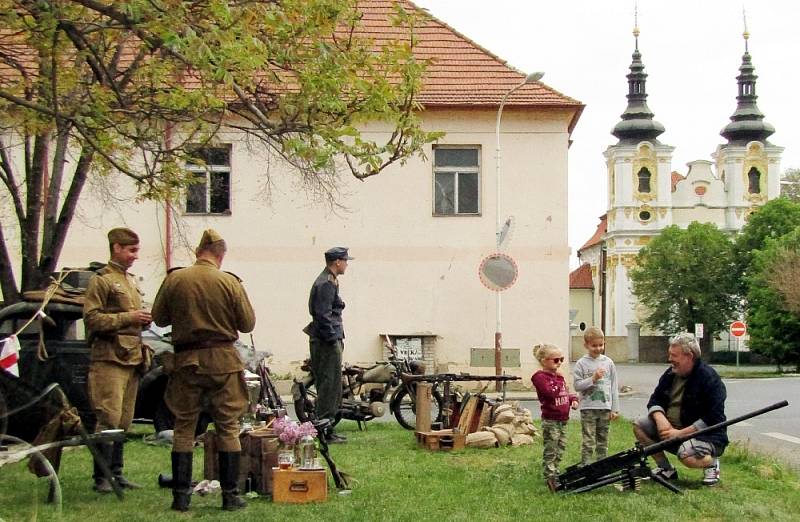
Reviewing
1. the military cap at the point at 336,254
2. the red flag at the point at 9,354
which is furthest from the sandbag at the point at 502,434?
the red flag at the point at 9,354

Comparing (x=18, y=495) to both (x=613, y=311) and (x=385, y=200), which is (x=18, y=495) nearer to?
(x=385, y=200)

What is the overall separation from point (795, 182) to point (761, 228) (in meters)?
24.9

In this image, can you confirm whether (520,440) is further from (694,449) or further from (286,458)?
(286,458)

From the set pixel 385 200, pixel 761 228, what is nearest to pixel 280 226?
pixel 385 200

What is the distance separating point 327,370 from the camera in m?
12.5

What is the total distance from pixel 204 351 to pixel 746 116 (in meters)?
102

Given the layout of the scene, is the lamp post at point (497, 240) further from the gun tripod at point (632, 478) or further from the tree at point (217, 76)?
the gun tripod at point (632, 478)

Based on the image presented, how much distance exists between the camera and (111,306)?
332 inches

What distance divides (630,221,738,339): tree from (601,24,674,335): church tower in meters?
14.6

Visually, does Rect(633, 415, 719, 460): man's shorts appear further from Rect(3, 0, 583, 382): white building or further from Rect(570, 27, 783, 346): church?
Rect(570, 27, 783, 346): church

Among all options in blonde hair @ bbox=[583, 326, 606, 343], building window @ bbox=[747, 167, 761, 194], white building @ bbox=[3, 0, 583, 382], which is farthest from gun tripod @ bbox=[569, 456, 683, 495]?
building window @ bbox=[747, 167, 761, 194]

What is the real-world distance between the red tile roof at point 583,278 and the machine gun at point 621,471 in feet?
358

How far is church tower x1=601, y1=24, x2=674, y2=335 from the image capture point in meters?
100

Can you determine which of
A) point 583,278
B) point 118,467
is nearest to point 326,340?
point 118,467
